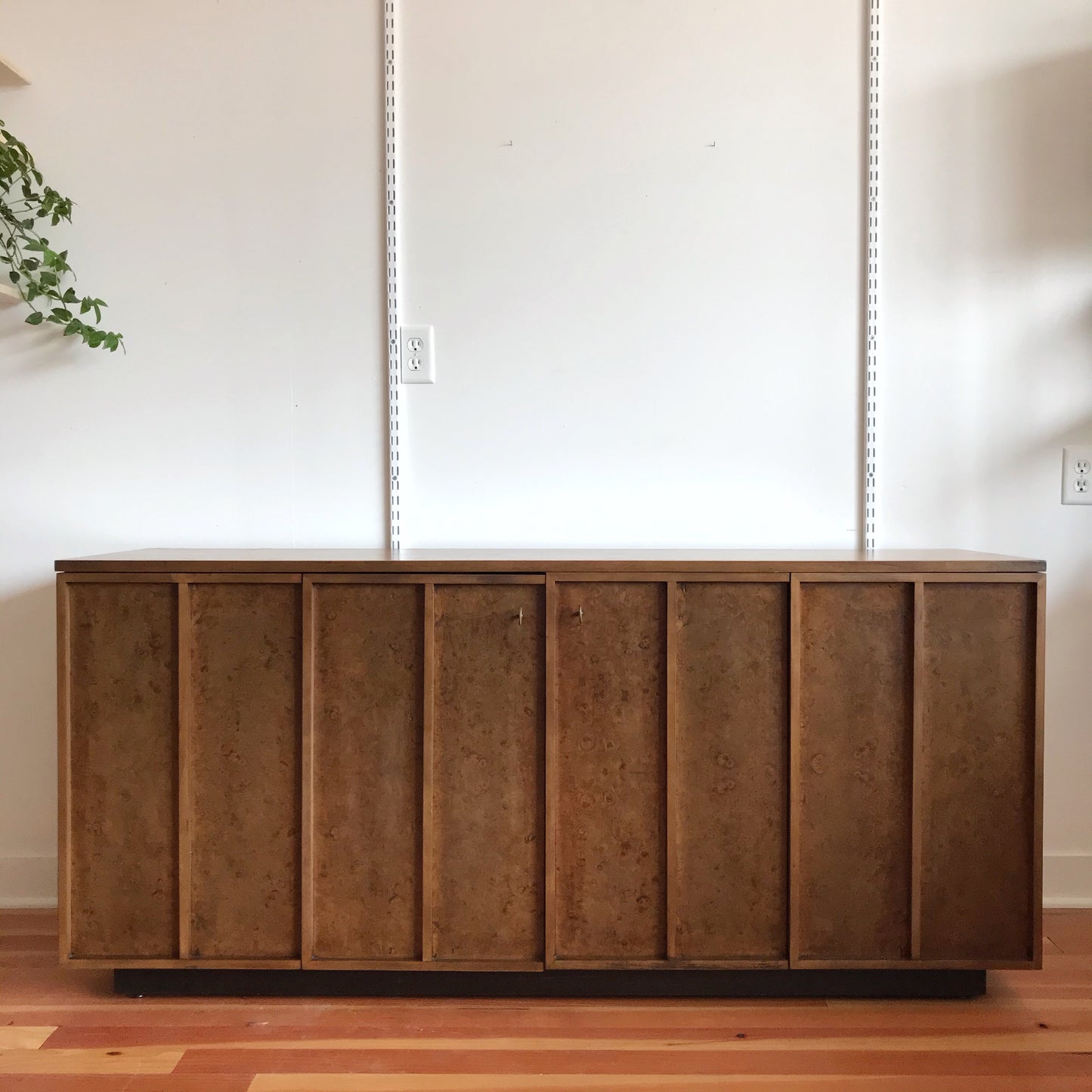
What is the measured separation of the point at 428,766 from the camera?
157 cm

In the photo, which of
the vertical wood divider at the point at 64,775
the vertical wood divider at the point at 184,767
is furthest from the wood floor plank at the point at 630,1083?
the vertical wood divider at the point at 64,775

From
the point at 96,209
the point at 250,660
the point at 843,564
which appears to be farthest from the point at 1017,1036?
the point at 96,209

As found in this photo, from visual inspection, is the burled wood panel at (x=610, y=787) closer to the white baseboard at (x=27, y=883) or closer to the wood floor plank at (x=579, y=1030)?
the wood floor plank at (x=579, y=1030)

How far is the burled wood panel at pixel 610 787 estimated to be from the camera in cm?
158

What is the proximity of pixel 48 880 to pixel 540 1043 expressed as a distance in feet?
4.14

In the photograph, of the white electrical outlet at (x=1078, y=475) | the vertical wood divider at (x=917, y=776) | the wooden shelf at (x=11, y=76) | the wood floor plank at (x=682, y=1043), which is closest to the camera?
the wood floor plank at (x=682, y=1043)

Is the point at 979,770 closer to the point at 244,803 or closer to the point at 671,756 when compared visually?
the point at 671,756

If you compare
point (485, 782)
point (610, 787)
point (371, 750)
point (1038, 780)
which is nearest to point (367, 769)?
point (371, 750)

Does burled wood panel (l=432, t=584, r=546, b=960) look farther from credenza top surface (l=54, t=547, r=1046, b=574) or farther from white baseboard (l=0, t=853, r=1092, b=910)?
white baseboard (l=0, t=853, r=1092, b=910)

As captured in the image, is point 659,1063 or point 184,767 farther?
point 184,767

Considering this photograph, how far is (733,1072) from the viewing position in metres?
1.40

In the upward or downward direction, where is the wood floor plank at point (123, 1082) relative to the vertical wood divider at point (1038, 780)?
downward

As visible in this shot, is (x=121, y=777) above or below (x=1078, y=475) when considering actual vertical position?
below

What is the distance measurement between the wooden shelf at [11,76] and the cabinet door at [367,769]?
1.38m
